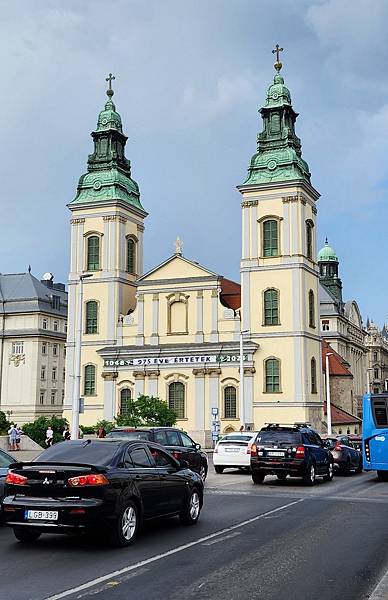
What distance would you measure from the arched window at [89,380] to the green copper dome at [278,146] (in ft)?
63.4

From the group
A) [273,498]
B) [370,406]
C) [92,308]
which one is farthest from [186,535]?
[92,308]

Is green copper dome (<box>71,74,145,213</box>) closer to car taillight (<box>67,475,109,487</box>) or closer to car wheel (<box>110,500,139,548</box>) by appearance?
car wheel (<box>110,500,139,548</box>)

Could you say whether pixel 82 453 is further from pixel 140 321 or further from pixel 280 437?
pixel 140 321

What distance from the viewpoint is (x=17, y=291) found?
84500 millimetres

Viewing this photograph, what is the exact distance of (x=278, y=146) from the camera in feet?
192

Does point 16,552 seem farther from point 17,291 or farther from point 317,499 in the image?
point 17,291

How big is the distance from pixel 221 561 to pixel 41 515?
8.26 ft

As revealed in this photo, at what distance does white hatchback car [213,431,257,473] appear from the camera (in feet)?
86.9

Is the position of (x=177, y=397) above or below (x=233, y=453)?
above

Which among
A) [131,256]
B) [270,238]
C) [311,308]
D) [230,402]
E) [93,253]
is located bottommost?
[230,402]

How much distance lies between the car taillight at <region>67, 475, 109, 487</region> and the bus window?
14910 millimetres

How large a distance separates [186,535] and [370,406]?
13.4 m

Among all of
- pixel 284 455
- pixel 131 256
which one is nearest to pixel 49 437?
pixel 284 455

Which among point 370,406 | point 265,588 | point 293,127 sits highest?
point 293,127
